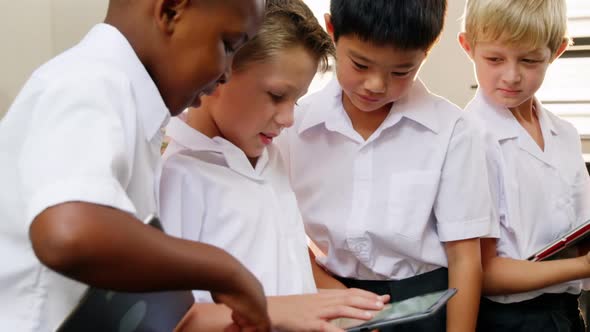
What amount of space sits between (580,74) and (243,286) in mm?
2126

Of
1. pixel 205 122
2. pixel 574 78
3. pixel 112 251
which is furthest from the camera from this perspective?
pixel 574 78

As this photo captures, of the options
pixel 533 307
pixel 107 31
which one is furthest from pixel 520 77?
pixel 107 31

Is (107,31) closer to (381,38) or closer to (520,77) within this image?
(381,38)

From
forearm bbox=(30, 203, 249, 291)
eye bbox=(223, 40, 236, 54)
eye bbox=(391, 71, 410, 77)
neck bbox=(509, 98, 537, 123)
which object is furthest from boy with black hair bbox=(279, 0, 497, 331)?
forearm bbox=(30, 203, 249, 291)

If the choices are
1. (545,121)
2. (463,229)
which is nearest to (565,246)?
(463,229)

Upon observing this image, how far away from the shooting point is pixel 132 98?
0.65 meters

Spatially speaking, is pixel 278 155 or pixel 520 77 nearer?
pixel 278 155

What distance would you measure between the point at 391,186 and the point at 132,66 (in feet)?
2.00

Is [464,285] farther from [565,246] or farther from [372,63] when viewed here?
[372,63]

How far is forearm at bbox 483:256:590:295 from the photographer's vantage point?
1240mm

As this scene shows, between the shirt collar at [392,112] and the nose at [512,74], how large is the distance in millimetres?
166

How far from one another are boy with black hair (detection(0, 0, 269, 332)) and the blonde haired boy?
70 cm

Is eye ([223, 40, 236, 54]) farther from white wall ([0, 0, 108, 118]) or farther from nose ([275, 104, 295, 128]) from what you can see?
white wall ([0, 0, 108, 118])

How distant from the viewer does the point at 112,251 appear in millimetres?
511
